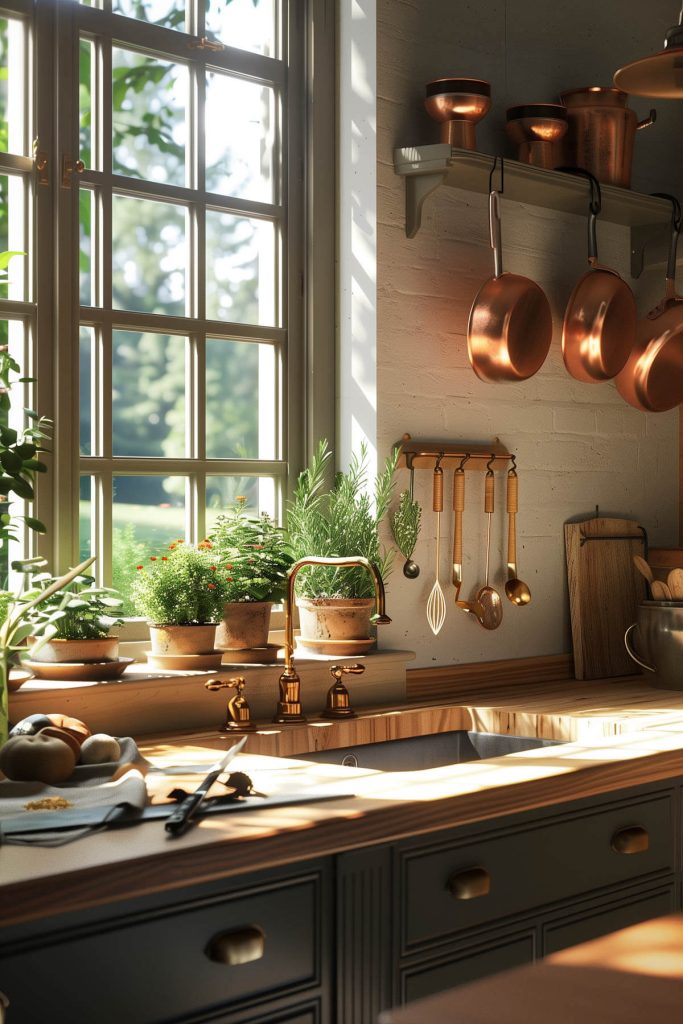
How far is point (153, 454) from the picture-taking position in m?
2.59

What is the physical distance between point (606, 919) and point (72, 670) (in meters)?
0.99


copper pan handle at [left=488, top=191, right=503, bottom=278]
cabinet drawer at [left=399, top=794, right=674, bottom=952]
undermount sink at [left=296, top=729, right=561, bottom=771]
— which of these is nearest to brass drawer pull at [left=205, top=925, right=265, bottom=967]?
cabinet drawer at [left=399, top=794, right=674, bottom=952]

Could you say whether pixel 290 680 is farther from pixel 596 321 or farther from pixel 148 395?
pixel 596 321

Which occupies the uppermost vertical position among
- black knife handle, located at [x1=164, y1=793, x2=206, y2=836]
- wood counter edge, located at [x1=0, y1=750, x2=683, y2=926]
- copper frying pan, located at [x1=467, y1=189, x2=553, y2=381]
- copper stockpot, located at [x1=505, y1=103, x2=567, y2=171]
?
copper stockpot, located at [x1=505, y1=103, x2=567, y2=171]

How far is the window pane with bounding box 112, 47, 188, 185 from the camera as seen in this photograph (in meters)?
2.52

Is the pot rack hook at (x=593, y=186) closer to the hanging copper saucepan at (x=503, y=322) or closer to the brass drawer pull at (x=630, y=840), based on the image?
the hanging copper saucepan at (x=503, y=322)

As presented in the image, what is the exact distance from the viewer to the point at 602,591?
10.5 feet

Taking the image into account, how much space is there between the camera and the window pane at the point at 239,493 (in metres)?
2.68

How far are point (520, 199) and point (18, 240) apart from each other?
121cm

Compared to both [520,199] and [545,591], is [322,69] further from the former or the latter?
[545,591]

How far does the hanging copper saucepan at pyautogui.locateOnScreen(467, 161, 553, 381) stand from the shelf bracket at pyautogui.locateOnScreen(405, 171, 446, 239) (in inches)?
5.2

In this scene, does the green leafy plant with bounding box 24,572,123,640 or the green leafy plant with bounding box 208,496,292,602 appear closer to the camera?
the green leafy plant with bounding box 24,572,123,640

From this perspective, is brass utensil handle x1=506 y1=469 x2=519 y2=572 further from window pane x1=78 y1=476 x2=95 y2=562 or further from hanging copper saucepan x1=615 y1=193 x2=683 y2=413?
window pane x1=78 y1=476 x2=95 y2=562

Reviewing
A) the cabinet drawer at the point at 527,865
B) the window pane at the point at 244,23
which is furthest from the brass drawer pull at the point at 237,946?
the window pane at the point at 244,23
